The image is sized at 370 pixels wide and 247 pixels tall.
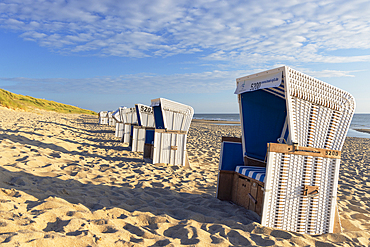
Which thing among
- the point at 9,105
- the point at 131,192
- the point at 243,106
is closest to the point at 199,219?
the point at 131,192

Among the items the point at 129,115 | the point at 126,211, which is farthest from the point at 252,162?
the point at 129,115

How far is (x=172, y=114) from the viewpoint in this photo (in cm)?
738

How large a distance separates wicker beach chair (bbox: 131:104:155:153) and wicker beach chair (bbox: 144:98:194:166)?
7.31 feet

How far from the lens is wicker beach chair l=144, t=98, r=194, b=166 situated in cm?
716

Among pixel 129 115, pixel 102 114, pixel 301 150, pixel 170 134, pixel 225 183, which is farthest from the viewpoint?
pixel 102 114

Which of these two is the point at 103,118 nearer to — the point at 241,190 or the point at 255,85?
the point at 241,190

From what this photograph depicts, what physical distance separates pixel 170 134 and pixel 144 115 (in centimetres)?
291

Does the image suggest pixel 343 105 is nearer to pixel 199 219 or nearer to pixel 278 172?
pixel 278 172

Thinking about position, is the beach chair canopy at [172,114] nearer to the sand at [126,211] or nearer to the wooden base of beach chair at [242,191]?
the sand at [126,211]

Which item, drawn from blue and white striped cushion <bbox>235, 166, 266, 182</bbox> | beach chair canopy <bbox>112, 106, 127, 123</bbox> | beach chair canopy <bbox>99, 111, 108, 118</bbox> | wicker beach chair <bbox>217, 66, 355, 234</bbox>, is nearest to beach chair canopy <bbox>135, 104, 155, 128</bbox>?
beach chair canopy <bbox>112, 106, 127, 123</bbox>

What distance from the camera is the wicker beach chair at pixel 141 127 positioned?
9.51 metres

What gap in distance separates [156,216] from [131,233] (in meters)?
0.58

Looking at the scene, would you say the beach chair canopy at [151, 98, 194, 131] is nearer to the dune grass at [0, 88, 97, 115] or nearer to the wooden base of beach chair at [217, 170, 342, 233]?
the wooden base of beach chair at [217, 170, 342, 233]

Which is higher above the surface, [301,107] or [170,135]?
[301,107]
